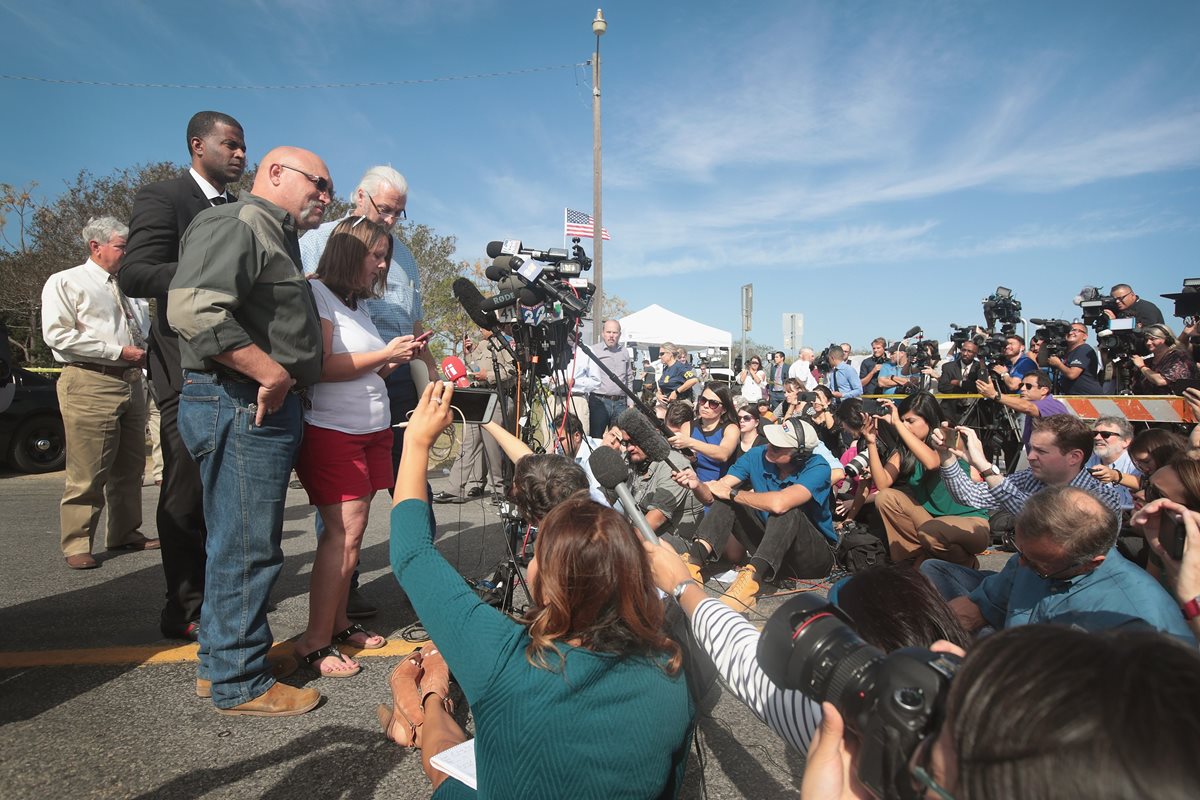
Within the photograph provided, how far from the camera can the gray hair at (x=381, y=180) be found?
3307mm

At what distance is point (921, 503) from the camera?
4664 mm

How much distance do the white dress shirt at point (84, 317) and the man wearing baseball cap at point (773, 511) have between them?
3639 millimetres

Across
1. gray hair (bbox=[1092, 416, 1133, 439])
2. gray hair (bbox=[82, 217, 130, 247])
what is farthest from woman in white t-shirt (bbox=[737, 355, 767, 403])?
gray hair (bbox=[82, 217, 130, 247])

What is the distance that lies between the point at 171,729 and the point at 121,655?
31.0 inches

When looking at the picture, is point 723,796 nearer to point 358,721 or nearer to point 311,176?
point 358,721

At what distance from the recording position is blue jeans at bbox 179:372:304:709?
7.67 feet

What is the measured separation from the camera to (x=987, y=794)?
690mm

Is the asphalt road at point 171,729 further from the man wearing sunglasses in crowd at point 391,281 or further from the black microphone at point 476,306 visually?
the black microphone at point 476,306

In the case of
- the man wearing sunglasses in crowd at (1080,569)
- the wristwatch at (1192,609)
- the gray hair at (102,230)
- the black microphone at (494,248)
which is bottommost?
the wristwatch at (1192,609)

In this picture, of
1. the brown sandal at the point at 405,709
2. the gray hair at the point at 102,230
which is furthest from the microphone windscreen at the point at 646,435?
the gray hair at the point at 102,230

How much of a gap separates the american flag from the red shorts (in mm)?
11793

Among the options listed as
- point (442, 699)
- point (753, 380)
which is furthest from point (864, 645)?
point (753, 380)

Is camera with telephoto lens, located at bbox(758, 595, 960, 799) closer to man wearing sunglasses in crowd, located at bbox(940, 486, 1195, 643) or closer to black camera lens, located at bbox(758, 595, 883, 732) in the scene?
black camera lens, located at bbox(758, 595, 883, 732)

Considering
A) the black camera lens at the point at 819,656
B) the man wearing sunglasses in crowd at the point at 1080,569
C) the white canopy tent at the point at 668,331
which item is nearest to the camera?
the black camera lens at the point at 819,656
